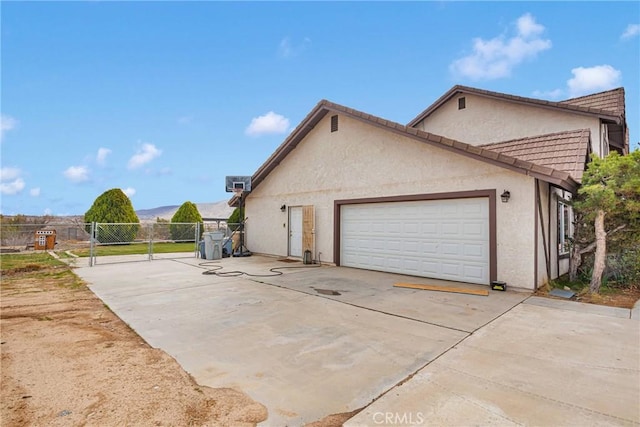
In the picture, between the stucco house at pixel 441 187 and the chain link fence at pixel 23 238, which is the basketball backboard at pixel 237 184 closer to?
the stucco house at pixel 441 187

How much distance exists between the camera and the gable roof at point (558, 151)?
25.4ft

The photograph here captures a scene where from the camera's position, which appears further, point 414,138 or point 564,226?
point 564,226

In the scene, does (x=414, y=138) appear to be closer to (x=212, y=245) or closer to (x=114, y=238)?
(x=212, y=245)

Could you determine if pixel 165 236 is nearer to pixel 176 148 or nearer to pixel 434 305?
pixel 176 148

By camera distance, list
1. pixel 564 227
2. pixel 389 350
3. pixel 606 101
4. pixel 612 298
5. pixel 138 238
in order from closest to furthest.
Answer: pixel 389 350 < pixel 612 298 < pixel 564 227 < pixel 606 101 < pixel 138 238

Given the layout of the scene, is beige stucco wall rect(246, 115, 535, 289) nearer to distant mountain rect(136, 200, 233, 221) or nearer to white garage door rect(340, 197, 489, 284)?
white garage door rect(340, 197, 489, 284)

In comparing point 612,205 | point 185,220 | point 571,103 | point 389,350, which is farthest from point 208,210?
point 389,350

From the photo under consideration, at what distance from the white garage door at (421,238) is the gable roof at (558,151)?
244cm

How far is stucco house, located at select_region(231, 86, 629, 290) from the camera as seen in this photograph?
6.92m

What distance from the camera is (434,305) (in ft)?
18.1

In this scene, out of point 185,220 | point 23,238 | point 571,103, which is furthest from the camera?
point 185,220

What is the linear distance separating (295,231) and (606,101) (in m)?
12.3

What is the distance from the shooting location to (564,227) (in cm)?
848

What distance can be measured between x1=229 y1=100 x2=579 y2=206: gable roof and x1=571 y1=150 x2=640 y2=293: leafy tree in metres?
0.50
